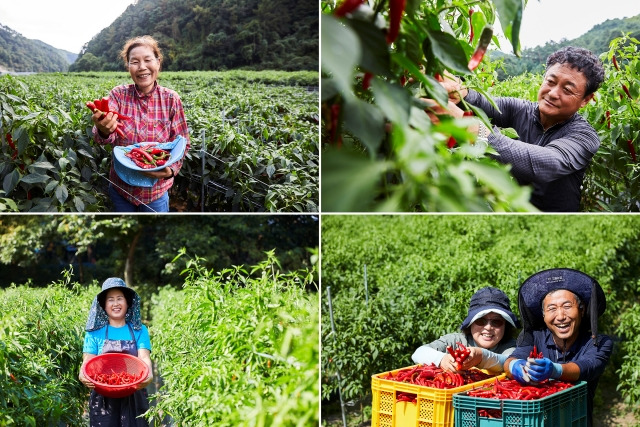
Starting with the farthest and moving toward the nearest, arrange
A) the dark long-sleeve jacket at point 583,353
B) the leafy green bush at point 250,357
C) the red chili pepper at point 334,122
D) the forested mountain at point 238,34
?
1. the forested mountain at point 238,34
2. the dark long-sleeve jacket at point 583,353
3. the leafy green bush at point 250,357
4. the red chili pepper at point 334,122

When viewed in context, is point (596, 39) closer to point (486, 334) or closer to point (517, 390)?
point (486, 334)

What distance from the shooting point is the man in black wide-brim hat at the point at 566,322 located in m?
2.07

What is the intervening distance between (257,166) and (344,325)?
760 mm

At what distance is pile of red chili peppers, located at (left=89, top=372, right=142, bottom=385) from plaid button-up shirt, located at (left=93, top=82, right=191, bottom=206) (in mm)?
588

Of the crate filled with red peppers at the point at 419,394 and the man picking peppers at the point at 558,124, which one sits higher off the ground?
the man picking peppers at the point at 558,124

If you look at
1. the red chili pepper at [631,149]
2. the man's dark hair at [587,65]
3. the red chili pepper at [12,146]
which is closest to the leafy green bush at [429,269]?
the red chili pepper at [631,149]

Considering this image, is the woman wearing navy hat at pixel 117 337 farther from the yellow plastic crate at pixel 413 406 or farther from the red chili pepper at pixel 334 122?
the red chili pepper at pixel 334 122

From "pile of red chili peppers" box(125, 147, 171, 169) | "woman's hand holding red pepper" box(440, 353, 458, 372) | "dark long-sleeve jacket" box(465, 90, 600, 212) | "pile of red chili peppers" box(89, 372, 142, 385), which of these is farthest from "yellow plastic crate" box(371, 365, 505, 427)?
"pile of red chili peppers" box(125, 147, 171, 169)

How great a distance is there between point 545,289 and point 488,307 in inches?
7.5

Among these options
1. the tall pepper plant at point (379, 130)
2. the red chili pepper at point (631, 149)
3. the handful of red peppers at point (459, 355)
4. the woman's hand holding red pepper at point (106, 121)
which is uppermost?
the woman's hand holding red pepper at point (106, 121)

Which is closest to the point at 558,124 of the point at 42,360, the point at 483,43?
the point at 483,43

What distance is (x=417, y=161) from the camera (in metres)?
0.58

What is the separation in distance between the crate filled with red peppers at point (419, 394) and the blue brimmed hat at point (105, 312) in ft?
3.33

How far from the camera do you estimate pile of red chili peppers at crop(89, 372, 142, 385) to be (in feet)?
7.55
